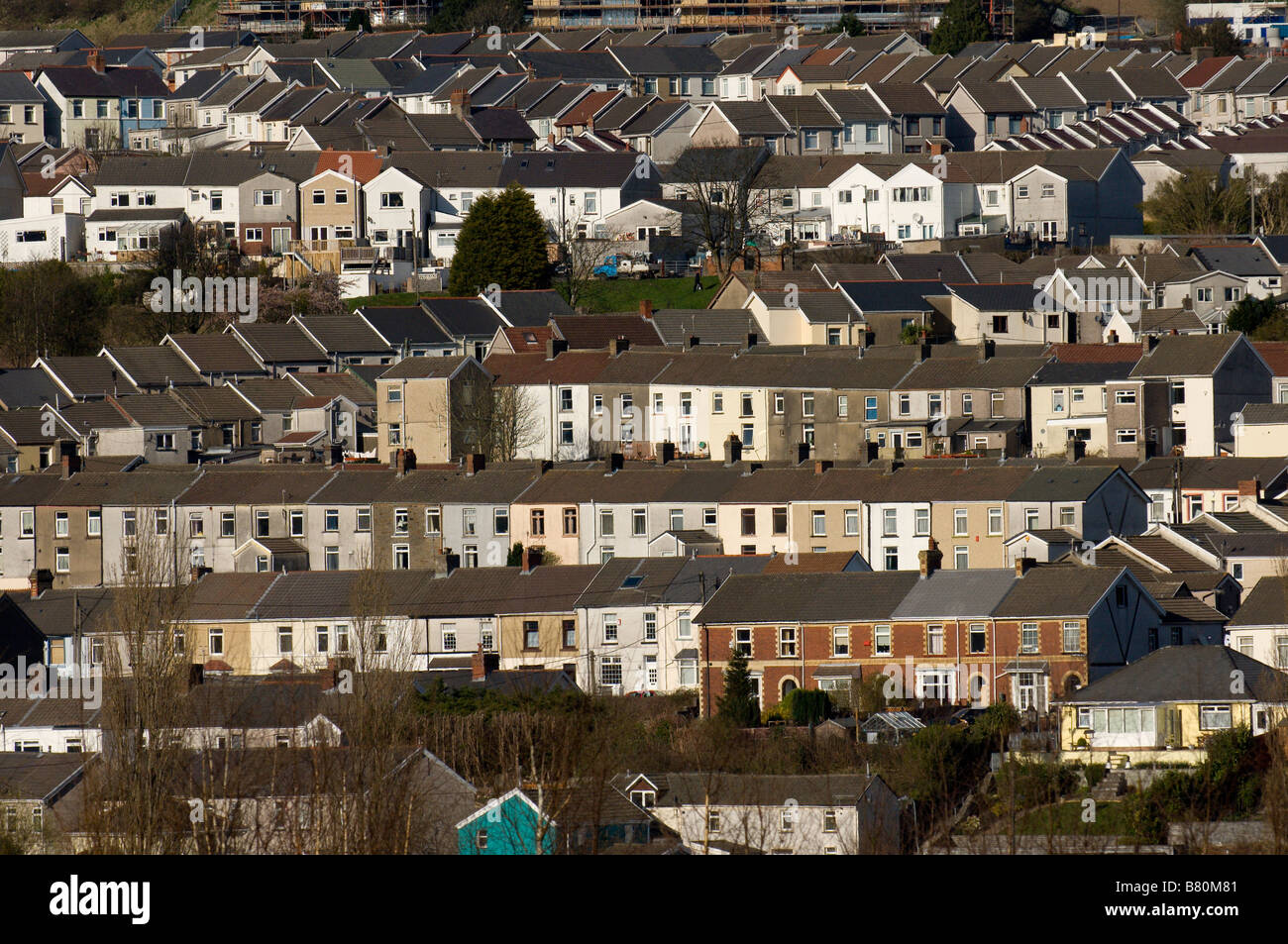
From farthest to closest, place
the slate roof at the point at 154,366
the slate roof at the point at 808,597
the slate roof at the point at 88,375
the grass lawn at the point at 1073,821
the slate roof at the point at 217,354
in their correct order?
the slate roof at the point at 217,354, the slate roof at the point at 154,366, the slate roof at the point at 88,375, the slate roof at the point at 808,597, the grass lawn at the point at 1073,821

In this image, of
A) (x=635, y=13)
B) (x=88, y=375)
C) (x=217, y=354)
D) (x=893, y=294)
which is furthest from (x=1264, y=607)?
(x=635, y=13)

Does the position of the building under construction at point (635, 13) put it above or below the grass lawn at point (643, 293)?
above

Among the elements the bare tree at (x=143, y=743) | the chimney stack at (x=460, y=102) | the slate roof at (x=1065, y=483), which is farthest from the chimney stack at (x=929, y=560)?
the chimney stack at (x=460, y=102)

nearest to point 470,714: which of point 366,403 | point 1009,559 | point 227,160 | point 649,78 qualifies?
point 1009,559

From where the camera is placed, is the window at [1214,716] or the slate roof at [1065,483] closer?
the window at [1214,716]

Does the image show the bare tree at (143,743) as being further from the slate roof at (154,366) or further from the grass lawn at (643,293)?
the grass lawn at (643,293)

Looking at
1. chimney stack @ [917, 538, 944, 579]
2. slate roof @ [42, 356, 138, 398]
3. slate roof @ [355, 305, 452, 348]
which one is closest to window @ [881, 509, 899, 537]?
chimney stack @ [917, 538, 944, 579]

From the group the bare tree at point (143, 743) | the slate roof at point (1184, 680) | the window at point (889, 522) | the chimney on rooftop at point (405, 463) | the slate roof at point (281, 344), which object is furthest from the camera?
the slate roof at point (281, 344)

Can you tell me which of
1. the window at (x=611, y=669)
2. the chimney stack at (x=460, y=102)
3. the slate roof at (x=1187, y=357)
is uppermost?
the chimney stack at (x=460, y=102)
